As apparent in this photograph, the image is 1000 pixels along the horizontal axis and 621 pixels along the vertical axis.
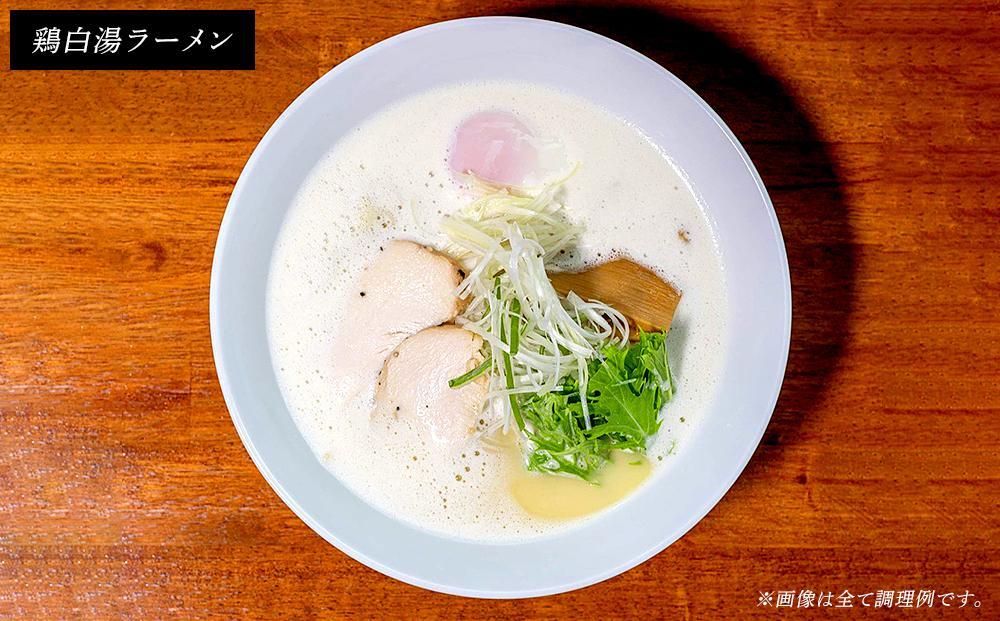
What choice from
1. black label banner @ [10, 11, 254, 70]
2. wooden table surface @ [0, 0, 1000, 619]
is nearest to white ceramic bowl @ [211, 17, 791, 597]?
wooden table surface @ [0, 0, 1000, 619]

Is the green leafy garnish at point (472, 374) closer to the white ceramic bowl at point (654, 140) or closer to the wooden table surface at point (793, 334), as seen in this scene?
the white ceramic bowl at point (654, 140)

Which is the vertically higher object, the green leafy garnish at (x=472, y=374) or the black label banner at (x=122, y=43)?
the black label banner at (x=122, y=43)

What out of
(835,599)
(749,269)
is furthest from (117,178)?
(835,599)

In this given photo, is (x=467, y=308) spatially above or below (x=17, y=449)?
above

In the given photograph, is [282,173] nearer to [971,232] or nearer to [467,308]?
[467,308]

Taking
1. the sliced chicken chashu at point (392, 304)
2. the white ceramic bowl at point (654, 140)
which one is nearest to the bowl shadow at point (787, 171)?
the white ceramic bowl at point (654, 140)

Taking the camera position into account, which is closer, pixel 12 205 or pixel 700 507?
pixel 700 507

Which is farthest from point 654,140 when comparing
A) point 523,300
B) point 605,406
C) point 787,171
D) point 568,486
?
point 568,486
